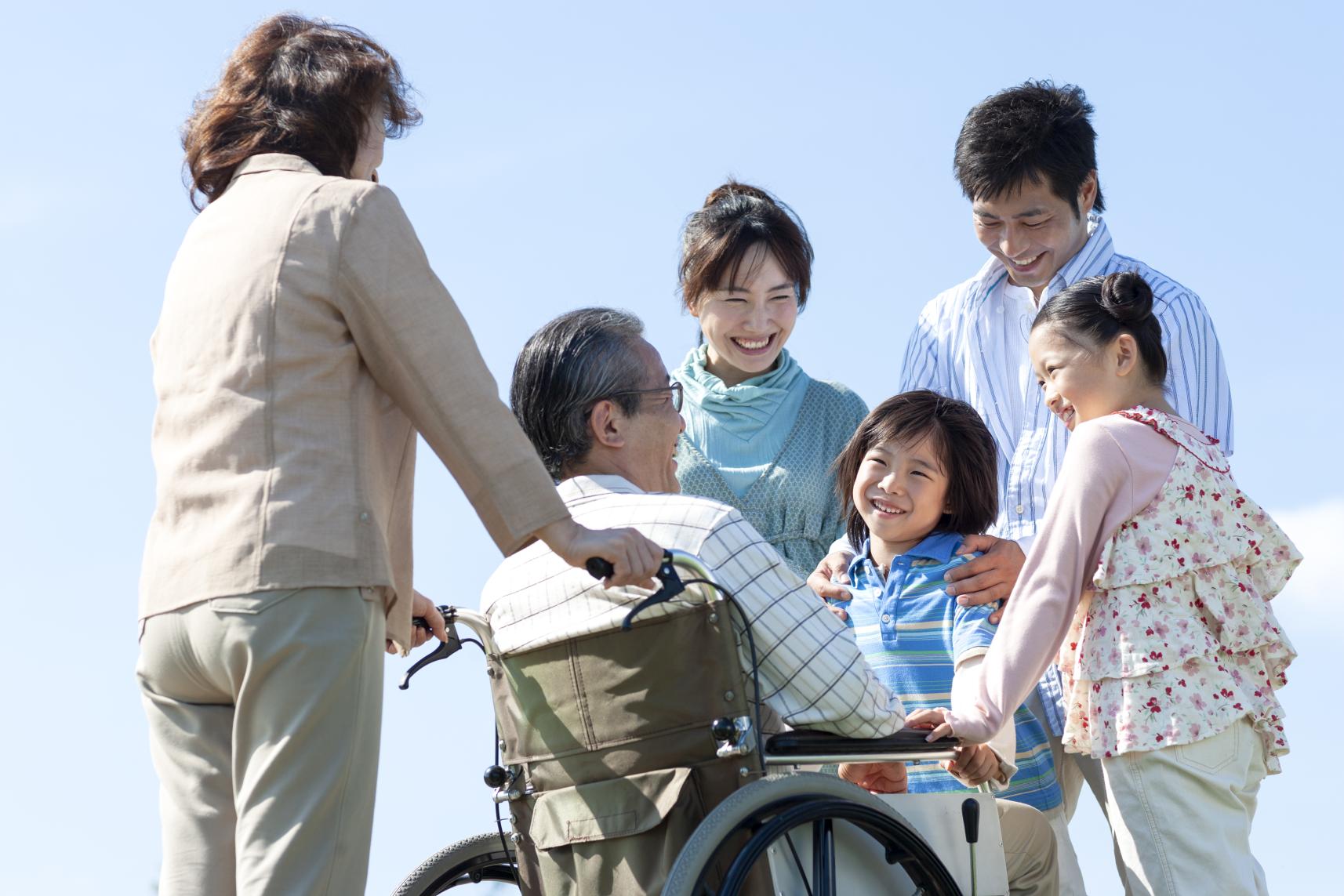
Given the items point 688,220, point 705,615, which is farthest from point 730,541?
point 688,220

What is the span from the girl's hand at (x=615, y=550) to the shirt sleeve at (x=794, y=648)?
0.65 ft

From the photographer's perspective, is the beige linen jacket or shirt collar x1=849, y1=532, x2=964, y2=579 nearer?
the beige linen jacket

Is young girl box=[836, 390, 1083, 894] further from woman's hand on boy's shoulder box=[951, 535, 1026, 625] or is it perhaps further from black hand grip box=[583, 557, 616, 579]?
black hand grip box=[583, 557, 616, 579]

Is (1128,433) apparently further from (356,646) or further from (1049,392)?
(356,646)

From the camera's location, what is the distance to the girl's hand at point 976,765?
9.09 ft

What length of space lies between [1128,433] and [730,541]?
0.82 m

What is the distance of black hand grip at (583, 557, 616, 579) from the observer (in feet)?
7.29

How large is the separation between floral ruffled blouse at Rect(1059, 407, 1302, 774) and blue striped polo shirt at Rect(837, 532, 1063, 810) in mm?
225

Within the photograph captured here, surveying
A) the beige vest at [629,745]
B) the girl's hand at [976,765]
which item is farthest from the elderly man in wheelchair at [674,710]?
the girl's hand at [976,765]

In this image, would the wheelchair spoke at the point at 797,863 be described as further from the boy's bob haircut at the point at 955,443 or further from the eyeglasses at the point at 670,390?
the boy's bob haircut at the point at 955,443

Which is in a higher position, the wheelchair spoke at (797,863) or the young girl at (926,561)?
the young girl at (926,561)

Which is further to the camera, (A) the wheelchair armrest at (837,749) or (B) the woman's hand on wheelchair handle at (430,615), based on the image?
(B) the woman's hand on wheelchair handle at (430,615)

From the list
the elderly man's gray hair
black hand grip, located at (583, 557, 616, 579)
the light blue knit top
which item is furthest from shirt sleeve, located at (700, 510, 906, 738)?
the light blue knit top

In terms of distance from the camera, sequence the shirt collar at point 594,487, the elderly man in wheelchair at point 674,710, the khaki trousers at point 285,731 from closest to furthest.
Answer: the khaki trousers at point 285,731 < the elderly man in wheelchair at point 674,710 < the shirt collar at point 594,487
